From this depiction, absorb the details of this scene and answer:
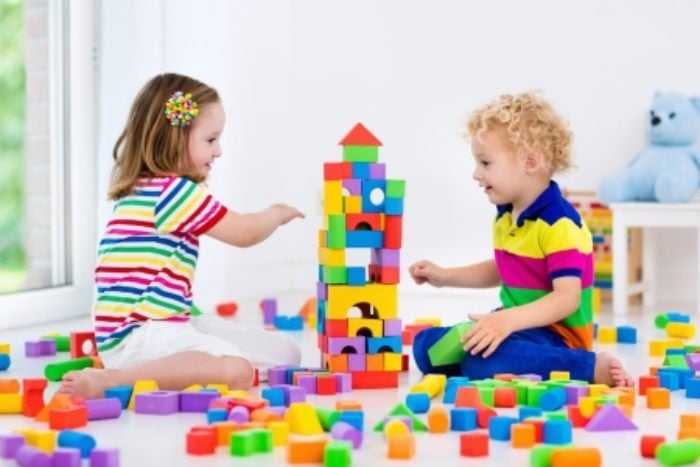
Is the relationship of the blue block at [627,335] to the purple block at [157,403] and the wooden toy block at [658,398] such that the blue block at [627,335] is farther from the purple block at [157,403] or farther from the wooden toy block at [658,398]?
the purple block at [157,403]

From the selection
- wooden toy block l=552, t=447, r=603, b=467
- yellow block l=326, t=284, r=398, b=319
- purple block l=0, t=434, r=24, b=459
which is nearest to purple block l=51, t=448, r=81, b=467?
purple block l=0, t=434, r=24, b=459

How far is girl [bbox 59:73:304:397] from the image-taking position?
238cm

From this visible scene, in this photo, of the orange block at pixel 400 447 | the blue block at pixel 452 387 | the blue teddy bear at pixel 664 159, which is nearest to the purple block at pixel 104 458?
the orange block at pixel 400 447

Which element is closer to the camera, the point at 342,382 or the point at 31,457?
the point at 31,457

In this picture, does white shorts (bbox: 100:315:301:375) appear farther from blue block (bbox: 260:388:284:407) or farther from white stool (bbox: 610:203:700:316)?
white stool (bbox: 610:203:700:316)

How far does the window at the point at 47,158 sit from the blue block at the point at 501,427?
6.40 ft

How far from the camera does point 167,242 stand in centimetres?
250

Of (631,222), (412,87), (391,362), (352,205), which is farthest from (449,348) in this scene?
(412,87)

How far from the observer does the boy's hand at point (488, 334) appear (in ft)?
7.87

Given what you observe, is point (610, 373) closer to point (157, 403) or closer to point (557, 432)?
point (557, 432)

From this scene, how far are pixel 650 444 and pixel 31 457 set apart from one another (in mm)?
877

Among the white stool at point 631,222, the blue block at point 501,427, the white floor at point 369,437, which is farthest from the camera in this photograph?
the white stool at point 631,222

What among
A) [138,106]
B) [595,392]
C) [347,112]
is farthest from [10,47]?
[595,392]

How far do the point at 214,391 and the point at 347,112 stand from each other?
2.45 meters
